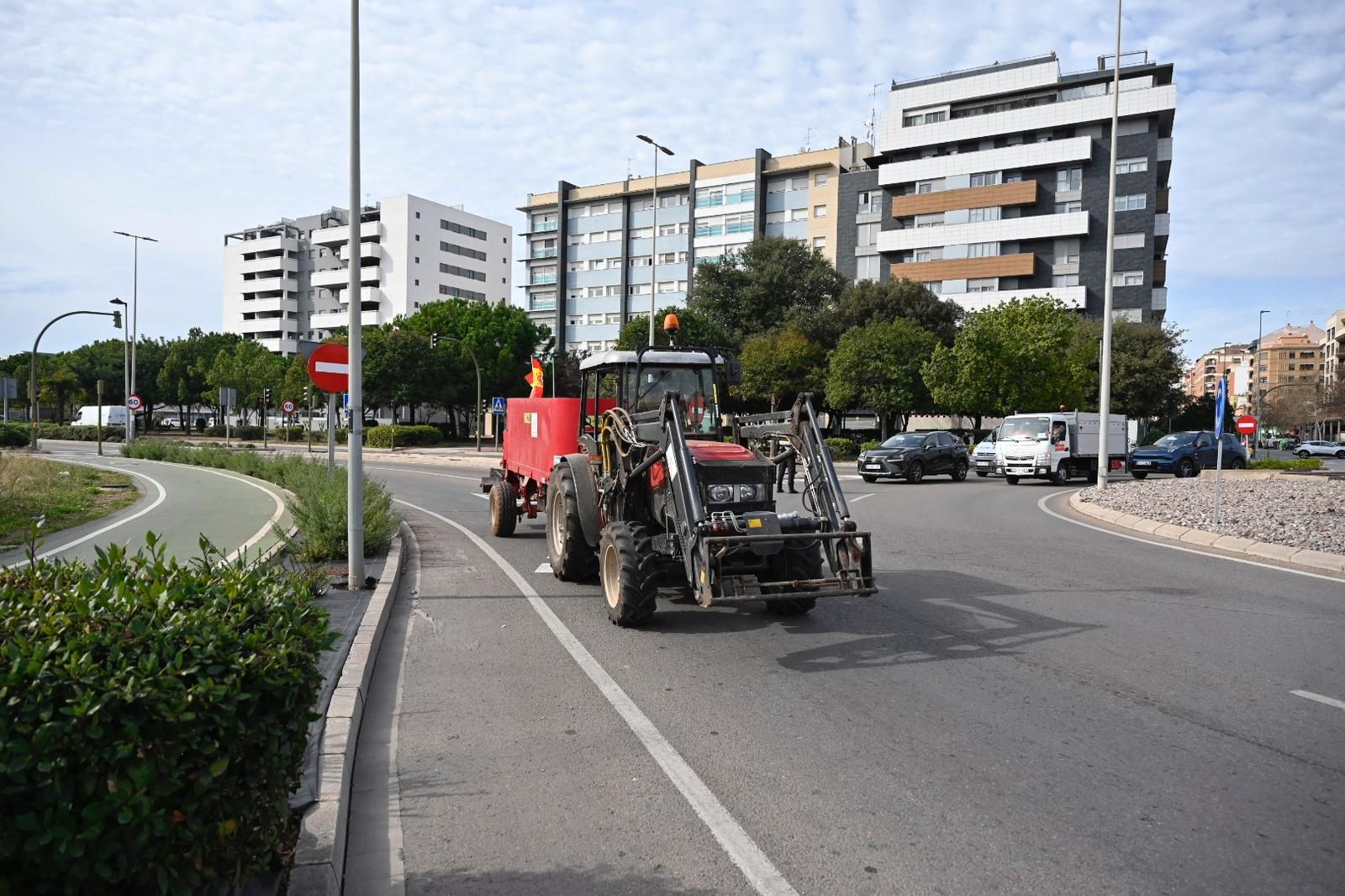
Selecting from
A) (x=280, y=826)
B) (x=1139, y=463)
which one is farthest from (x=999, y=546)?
(x=1139, y=463)

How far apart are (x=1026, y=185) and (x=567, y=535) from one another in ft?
206

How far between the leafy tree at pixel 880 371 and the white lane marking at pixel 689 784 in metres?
38.0

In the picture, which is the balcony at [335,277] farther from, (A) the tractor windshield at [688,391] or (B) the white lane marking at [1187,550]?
(A) the tractor windshield at [688,391]

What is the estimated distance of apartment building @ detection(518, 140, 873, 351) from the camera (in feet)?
250

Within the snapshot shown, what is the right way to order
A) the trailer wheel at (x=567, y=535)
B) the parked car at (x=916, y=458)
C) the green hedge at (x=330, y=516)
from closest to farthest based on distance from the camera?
the trailer wheel at (x=567, y=535), the green hedge at (x=330, y=516), the parked car at (x=916, y=458)

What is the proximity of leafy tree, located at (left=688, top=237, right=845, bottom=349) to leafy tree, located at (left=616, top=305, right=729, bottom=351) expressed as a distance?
132 centimetres

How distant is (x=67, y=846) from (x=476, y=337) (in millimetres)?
65461

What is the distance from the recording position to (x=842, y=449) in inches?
1606

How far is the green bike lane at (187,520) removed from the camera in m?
12.6

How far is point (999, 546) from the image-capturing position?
1312cm

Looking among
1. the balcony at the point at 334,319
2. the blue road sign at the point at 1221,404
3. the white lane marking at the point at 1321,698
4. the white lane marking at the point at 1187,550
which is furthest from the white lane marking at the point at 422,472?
the balcony at the point at 334,319

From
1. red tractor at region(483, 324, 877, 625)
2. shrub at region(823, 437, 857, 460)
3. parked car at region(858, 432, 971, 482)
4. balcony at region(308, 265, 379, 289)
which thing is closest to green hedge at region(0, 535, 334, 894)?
red tractor at region(483, 324, 877, 625)

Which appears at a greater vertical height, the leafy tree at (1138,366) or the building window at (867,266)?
the building window at (867,266)

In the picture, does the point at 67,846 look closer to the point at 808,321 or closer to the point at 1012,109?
the point at 808,321
